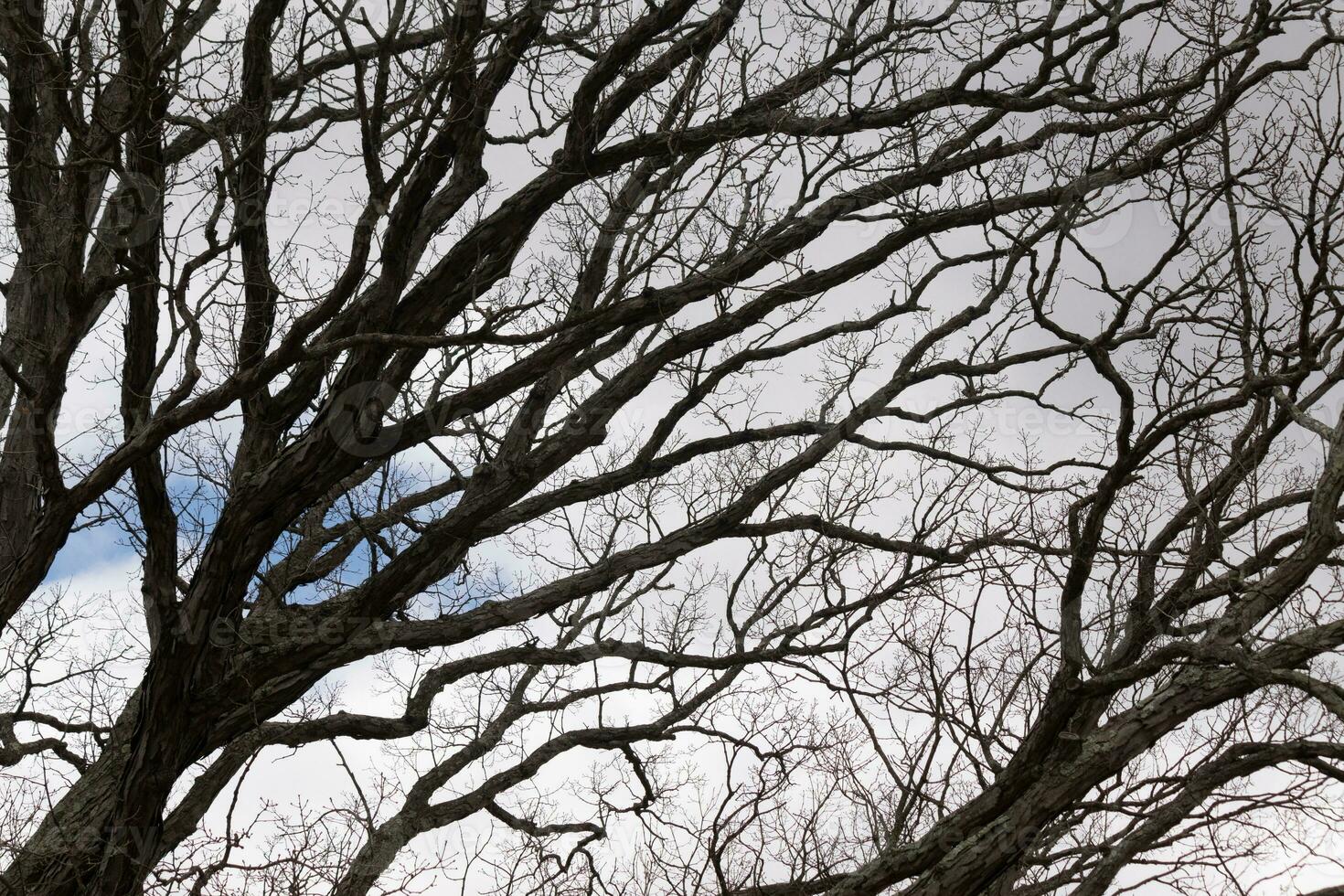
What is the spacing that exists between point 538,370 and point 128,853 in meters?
3.35

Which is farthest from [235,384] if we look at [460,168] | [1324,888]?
[1324,888]

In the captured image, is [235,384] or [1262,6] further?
[1262,6]

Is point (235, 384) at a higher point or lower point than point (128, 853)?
higher

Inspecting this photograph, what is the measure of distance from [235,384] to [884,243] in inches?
142

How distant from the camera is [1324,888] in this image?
13.5ft

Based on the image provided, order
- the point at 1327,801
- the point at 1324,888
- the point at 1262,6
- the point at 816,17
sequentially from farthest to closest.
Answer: the point at 816,17, the point at 1262,6, the point at 1327,801, the point at 1324,888

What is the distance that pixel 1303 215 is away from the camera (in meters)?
5.55

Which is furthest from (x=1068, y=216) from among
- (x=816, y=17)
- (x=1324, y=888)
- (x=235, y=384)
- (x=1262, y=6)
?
(x=235, y=384)

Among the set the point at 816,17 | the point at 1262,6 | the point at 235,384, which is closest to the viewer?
the point at 235,384

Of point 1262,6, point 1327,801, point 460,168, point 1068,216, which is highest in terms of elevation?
point 460,168

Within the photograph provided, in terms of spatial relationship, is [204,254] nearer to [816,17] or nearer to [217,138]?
[217,138]

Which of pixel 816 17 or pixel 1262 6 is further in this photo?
pixel 816 17

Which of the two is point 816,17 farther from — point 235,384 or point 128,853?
point 128,853

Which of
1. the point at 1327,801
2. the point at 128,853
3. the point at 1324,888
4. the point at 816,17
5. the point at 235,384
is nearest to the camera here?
the point at 1324,888
